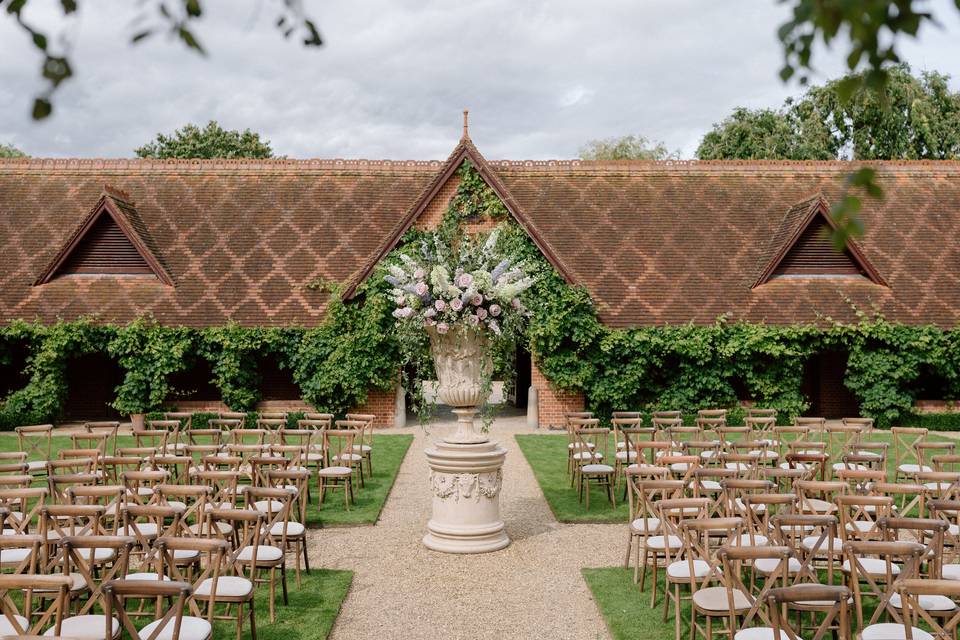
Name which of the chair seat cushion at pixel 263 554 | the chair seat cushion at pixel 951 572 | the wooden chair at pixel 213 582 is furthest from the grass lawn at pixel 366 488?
the chair seat cushion at pixel 951 572

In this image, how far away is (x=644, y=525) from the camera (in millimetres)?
8938

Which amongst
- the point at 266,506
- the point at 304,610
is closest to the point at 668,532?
the point at 304,610

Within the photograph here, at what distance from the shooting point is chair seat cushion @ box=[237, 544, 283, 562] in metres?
8.05

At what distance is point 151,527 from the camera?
9.34 meters

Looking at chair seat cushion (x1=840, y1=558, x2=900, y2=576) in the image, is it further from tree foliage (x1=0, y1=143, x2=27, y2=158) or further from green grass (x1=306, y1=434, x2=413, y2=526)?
tree foliage (x1=0, y1=143, x2=27, y2=158)

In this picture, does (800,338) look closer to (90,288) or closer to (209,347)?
(209,347)

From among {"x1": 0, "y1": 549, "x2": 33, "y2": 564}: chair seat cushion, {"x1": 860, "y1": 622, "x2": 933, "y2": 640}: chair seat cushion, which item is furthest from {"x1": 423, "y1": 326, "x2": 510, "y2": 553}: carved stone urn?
{"x1": 860, "y1": 622, "x2": 933, "y2": 640}: chair seat cushion

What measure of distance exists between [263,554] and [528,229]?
1534 cm

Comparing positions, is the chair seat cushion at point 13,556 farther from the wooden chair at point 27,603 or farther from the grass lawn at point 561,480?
the grass lawn at point 561,480

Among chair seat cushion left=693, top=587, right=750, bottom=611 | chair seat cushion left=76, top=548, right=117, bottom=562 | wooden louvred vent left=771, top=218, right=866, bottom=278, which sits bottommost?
chair seat cushion left=693, top=587, right=750, bottom=611

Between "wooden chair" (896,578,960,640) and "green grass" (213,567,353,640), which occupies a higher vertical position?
"wooden chair" (896,578,960,640)

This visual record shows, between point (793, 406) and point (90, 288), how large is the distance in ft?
59.1

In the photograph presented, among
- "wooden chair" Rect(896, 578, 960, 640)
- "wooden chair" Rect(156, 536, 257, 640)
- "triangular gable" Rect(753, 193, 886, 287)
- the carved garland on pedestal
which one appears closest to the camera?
"wooden chair" Rect(896, 578, 960, 640)

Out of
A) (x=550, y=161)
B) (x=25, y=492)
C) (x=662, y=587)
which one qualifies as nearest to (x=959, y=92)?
(x=550, y=161)
